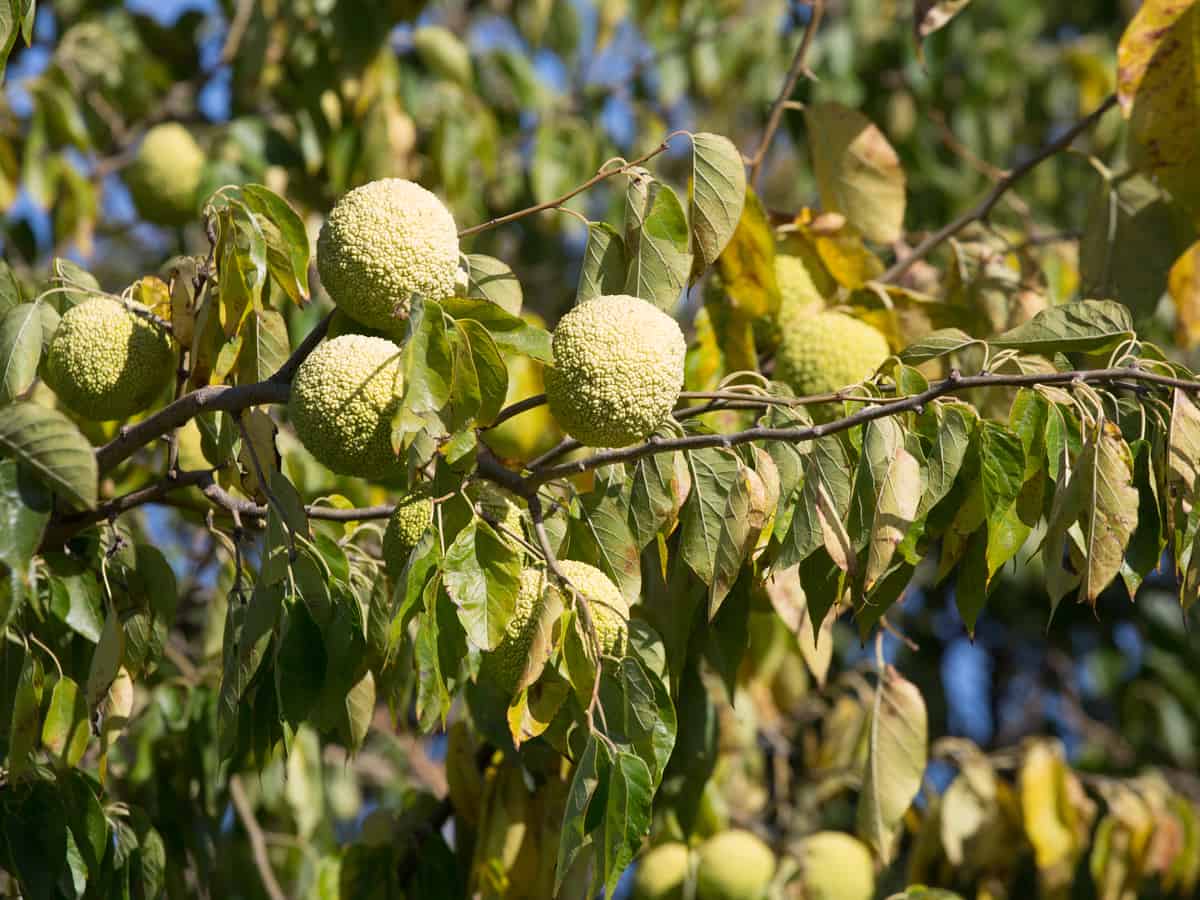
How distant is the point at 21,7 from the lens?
1.58 meters

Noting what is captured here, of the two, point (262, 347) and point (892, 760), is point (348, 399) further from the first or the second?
point (892, 760)

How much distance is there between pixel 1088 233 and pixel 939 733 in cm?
247

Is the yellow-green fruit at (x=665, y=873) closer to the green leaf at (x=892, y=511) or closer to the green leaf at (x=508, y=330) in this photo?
the green leaf at (x=892, y=511)

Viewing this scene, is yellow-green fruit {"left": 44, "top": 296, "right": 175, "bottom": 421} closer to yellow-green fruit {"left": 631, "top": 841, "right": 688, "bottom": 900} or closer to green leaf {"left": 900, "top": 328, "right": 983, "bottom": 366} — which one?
green leaf {"left": 900, "top": 328, "right": 983, "bottom": 366}

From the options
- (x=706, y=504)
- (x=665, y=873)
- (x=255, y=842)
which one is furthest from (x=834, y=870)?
(x=706, y=504)

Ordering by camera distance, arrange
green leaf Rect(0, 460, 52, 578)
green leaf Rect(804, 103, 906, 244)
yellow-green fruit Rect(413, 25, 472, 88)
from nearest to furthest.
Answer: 1. green leaf Rect(0, 460, 52, 578)
2. green leaf Rect(804, 103, 906, 244)
3. yellow-green fruit Rect(413, 25, 472, 88)

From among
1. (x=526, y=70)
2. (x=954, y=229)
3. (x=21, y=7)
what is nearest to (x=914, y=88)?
(x=526, y=70)

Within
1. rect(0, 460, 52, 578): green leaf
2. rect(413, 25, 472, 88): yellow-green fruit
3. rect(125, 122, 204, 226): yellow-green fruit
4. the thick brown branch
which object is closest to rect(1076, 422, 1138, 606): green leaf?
the thick brown branch

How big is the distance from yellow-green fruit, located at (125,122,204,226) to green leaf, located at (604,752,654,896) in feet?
7.73

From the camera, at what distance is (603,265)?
169 centimetres

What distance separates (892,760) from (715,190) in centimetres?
88

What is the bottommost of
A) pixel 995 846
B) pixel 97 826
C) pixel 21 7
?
pixel 995 846

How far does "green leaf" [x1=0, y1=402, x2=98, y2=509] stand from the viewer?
1284mm

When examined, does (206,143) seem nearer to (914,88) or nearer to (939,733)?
(914,88)
